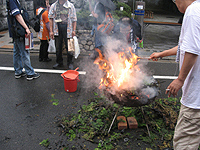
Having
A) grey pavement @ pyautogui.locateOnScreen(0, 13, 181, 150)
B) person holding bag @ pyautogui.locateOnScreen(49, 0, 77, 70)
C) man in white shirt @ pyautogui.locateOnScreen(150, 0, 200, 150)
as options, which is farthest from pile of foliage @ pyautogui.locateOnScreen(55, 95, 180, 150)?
person holding bag @ pyautogui.locateOnScreen(49, 0, 77, 70)

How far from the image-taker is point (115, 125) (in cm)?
365

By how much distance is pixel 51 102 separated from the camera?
4535 mm

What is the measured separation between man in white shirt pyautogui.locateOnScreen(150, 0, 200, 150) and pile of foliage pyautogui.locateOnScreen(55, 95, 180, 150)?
1105mm

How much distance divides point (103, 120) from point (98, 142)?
2.03 ft

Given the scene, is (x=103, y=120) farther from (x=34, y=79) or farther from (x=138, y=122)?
(x=34, y=79)

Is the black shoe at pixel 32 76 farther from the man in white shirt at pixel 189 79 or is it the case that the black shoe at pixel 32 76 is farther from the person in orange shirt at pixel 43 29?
the man in white shirt at pixel 189 79

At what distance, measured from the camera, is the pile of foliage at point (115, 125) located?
10.9ft

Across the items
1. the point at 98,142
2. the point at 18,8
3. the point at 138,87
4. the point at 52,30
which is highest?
the point at 18,8

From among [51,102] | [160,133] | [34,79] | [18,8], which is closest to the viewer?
[160,133]

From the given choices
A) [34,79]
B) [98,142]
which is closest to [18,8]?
[34,79]

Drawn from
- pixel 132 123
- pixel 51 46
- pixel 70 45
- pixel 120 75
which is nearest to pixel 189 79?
pixel 120 75

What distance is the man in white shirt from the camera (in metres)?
1.94

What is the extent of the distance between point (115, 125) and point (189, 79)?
1932 mm

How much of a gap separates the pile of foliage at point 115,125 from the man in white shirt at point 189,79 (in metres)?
1.10
